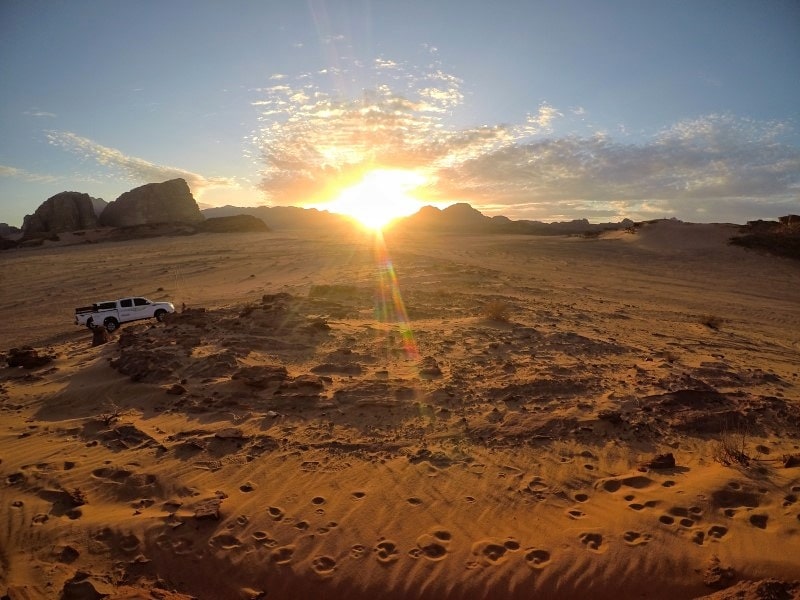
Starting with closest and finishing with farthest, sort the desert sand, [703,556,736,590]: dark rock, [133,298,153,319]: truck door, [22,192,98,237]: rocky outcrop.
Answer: [703,556,736,590]: dark rock
the desert sand
[133,298,153,319]: truck door
[22,192,98,237]: rocky outcrop

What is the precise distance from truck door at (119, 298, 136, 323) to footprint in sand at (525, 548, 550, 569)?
1420cm

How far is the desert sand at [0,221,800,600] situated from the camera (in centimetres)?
407

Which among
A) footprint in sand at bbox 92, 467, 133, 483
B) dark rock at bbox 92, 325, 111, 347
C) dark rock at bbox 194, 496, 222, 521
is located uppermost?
dark rock at bbox 92, 325, 111, 347

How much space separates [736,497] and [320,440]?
15.0 feet

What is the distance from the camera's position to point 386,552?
169 inches

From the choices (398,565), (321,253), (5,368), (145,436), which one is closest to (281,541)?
(398,565)

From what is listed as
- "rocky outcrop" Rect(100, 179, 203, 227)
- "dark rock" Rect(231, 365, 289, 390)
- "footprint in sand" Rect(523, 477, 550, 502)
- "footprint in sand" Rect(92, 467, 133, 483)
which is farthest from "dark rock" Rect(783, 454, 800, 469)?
"rocky outcrop" Rect(100, 179, 203, 227)

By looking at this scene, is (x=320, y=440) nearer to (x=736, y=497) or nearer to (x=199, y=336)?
(x=736, y=497)

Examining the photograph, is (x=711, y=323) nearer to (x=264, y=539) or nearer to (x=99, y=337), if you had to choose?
(x=264, y=539)

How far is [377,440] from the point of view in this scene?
637 centimetres

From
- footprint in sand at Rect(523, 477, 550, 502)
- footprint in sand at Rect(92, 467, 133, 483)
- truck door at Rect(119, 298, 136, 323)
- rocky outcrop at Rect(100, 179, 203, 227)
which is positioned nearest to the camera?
footprint in sand at Rect(523, 477, 550, 502)

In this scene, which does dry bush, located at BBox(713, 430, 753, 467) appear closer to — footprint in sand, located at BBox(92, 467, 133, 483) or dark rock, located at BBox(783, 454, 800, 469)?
dark rock, located at BBox(783, 454, 800, 469)

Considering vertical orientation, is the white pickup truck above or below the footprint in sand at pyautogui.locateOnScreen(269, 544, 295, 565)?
above

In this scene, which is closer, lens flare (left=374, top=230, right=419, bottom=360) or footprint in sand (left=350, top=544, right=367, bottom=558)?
footprint in sand (left=350, top=544, right=367, bottom=558)
